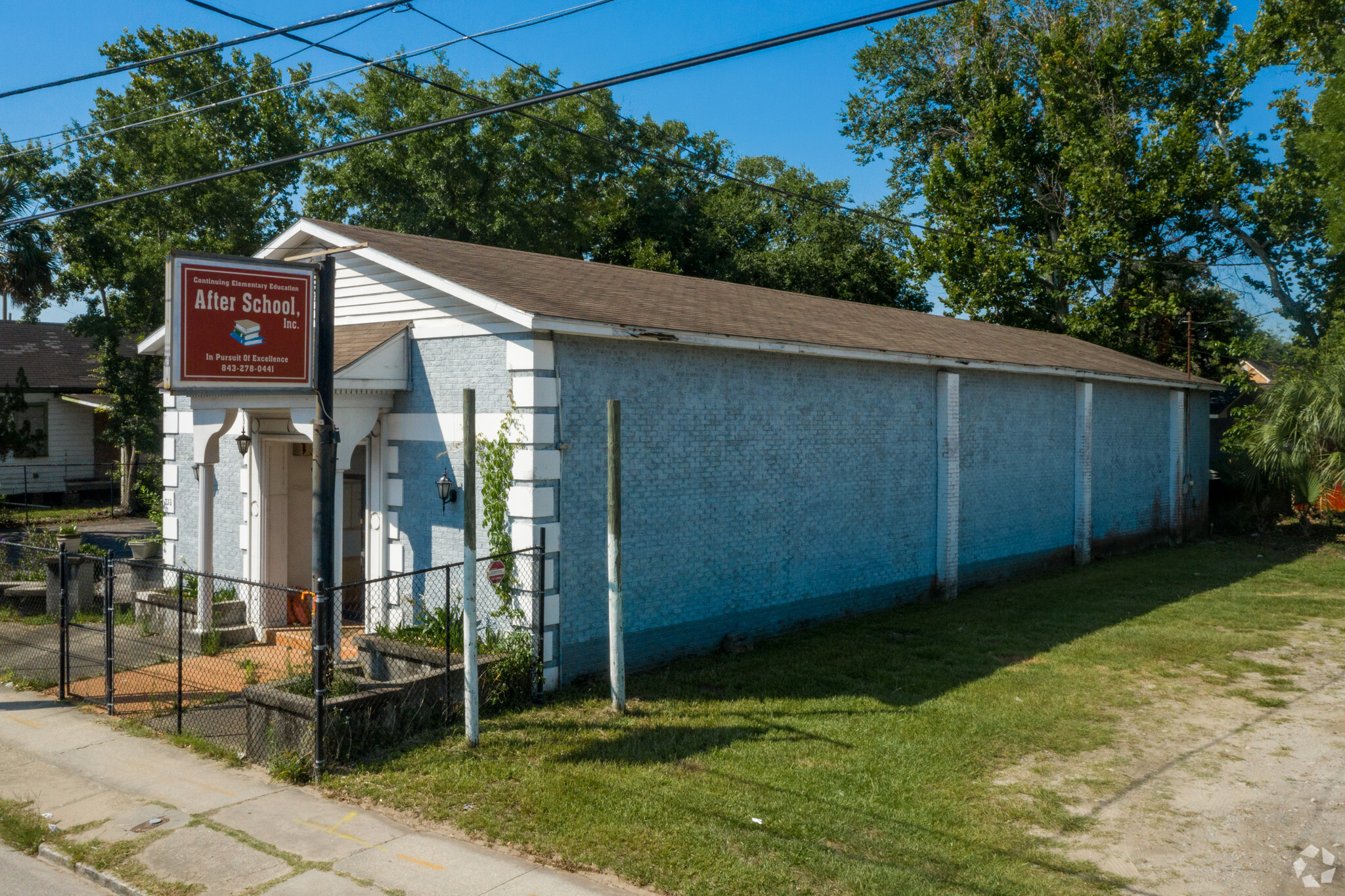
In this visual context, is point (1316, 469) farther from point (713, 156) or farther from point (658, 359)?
point (713, 156)

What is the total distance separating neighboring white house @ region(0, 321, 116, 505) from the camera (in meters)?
31.0

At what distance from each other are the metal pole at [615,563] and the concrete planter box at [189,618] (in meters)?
5.12

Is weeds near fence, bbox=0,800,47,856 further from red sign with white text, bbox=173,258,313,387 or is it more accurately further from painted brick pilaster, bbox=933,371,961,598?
painted brick pilaster, bbox=933,371,961,598

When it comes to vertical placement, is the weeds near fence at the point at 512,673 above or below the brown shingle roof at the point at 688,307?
below

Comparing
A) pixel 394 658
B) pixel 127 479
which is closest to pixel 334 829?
pixel 394 658

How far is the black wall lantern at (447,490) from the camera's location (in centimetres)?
1028

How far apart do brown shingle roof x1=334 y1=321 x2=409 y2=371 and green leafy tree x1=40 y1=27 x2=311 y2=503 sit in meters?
16.9

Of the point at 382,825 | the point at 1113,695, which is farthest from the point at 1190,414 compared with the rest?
the point at 382,825

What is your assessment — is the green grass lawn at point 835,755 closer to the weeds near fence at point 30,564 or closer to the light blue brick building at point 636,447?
the light blue brick building at point 636,447

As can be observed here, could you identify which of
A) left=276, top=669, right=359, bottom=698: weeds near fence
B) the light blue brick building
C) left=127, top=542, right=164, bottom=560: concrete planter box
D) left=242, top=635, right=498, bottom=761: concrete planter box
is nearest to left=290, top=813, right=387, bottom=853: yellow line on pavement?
left=242, top=635, right=498, bottom=761: concrete planter box

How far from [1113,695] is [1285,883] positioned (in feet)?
13.7

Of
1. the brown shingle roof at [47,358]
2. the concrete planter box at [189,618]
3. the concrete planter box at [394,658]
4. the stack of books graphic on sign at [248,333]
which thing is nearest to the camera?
the stack of books graphic on sign at [248,333]

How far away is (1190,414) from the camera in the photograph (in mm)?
24250

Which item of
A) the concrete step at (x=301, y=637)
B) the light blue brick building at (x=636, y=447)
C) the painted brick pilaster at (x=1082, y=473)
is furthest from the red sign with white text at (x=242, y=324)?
the painted brick pilaster at (x=1082, y=473)
